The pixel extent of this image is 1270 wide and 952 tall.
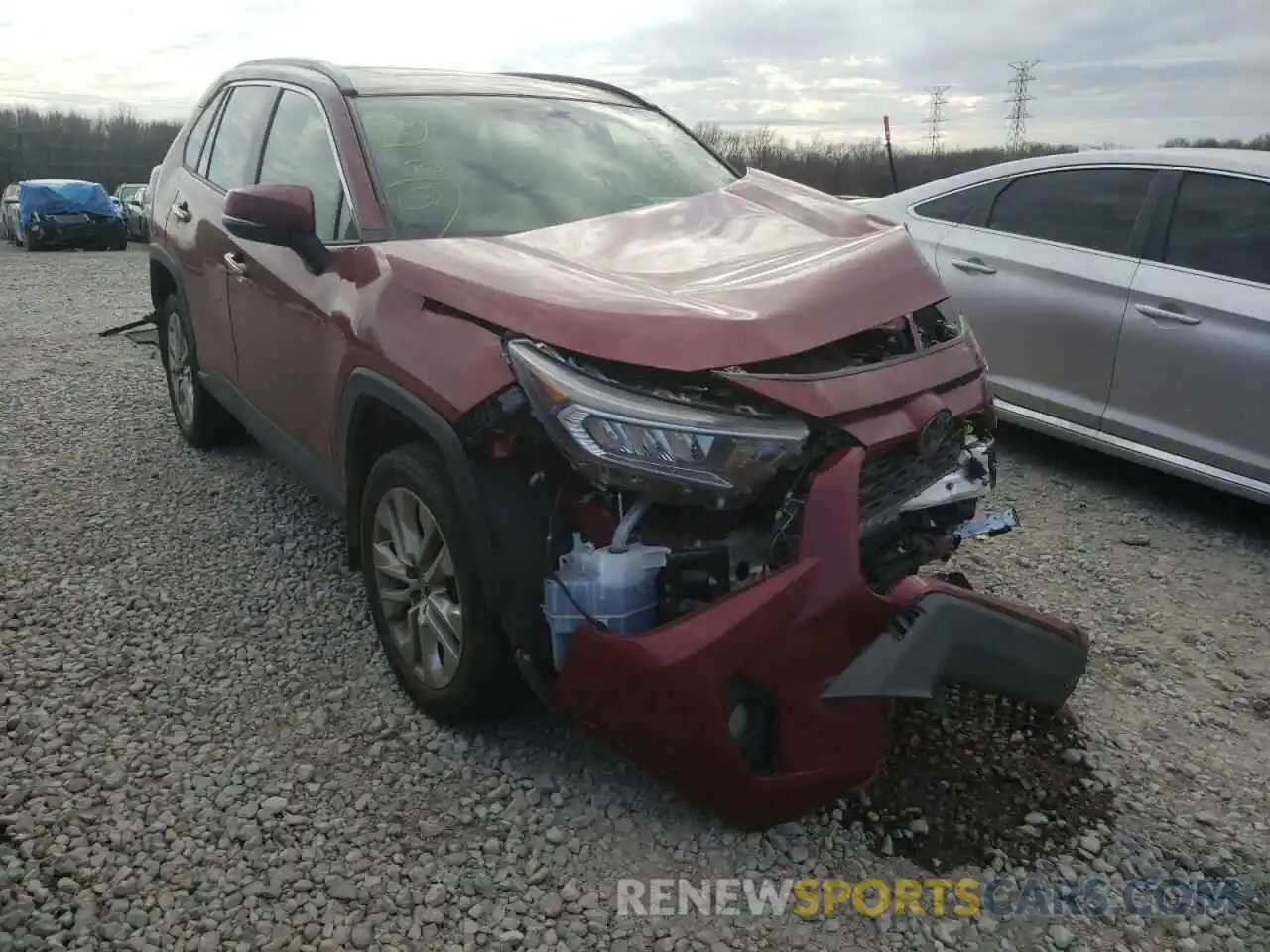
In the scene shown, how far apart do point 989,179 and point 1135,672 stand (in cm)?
312

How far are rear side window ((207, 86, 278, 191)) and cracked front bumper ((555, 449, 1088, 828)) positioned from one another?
2.90 metres

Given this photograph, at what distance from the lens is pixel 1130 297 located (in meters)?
4.66

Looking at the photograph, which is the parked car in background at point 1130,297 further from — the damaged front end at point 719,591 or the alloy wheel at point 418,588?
the alloy wheel at point 418,588

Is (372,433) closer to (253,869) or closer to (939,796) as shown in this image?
(253,869)

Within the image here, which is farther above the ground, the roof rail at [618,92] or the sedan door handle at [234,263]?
the roof rail at [618,92]

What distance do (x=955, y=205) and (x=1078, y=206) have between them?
74cm

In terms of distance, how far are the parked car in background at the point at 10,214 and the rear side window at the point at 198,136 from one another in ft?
69.9

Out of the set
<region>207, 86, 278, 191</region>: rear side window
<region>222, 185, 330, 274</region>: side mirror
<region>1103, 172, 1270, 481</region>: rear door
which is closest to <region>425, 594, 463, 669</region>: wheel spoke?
<region>222, 185, 330, 274</region>: side mirror

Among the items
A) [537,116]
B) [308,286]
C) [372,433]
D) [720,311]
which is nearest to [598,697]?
[720,311]

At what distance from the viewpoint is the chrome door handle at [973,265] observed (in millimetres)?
5305

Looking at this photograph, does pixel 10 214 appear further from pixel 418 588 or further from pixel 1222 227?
pixel 1222 227

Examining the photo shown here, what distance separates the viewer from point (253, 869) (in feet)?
8.05

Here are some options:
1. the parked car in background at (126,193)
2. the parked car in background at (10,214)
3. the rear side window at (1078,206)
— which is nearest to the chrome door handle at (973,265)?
the rear side window at (1078,206)

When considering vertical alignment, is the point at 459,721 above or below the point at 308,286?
below
